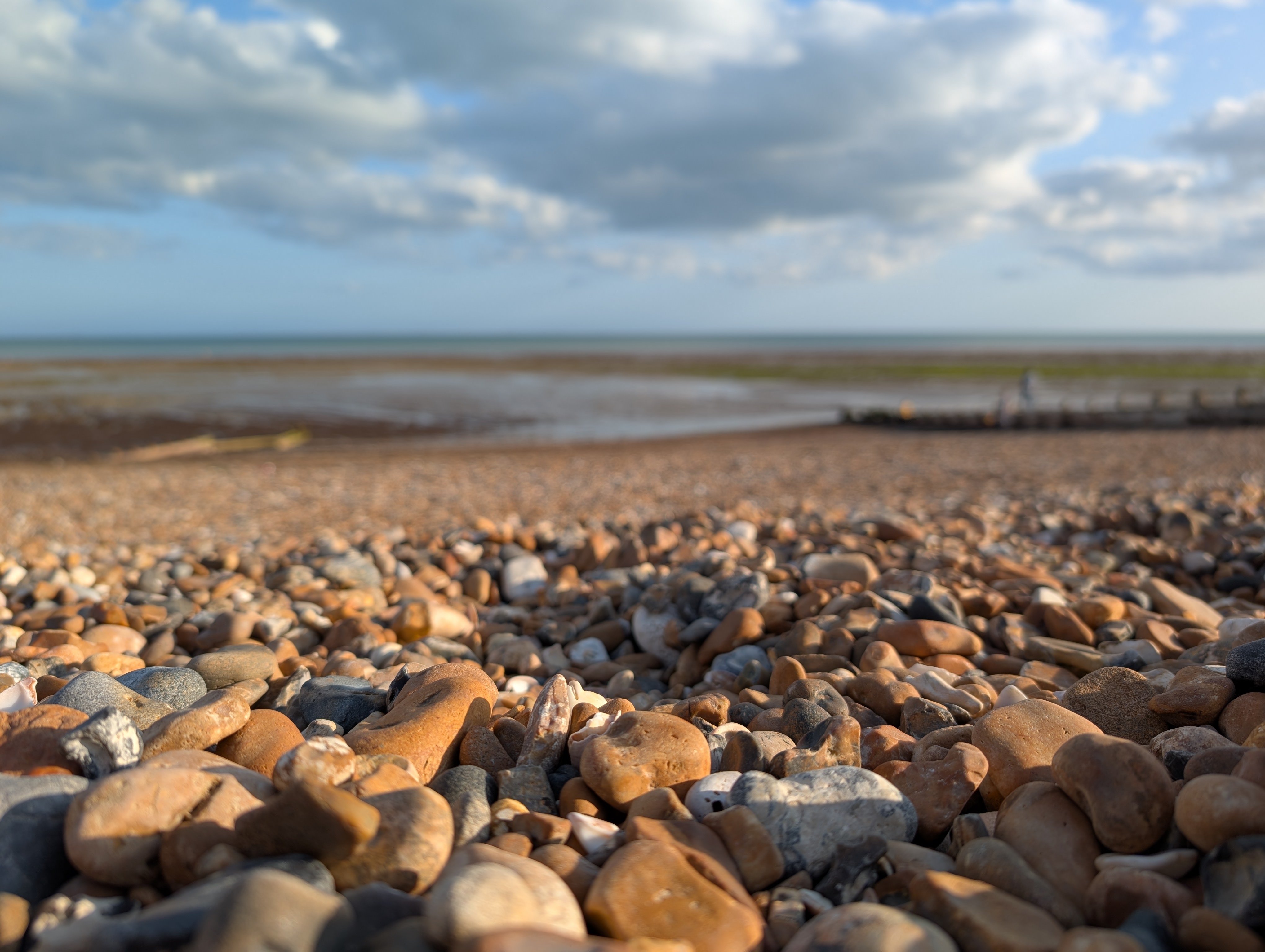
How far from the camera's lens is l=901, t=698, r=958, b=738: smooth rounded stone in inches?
105

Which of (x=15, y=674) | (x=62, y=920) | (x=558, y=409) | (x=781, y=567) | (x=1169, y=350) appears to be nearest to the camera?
(x=62, y=920)

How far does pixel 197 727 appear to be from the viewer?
2.19 metres

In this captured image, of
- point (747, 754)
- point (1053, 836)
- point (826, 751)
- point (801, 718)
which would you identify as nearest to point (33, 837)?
point (747, 754)

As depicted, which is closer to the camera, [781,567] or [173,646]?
→ [173,646]

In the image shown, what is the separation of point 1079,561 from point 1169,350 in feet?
268

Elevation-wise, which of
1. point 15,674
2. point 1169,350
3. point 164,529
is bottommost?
point 164,529

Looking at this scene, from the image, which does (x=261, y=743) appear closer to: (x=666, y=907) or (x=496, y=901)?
(x=496, y=901)

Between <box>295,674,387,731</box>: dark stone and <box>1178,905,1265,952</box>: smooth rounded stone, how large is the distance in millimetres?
2321

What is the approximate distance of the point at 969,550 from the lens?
18.7 feet

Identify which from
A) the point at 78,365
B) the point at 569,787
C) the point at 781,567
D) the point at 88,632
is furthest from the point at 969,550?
the point at 78,365

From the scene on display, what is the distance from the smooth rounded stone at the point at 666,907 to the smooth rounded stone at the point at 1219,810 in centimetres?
96

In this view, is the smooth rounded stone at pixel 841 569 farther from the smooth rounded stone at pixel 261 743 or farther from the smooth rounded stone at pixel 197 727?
the smooth rounded stone at pixel 197 727

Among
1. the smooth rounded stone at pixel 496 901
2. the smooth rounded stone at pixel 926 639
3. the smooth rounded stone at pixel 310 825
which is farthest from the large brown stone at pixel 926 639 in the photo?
the smooth rounded stone at pixel 310 825

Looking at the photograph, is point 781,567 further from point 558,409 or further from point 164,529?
point 558,409
